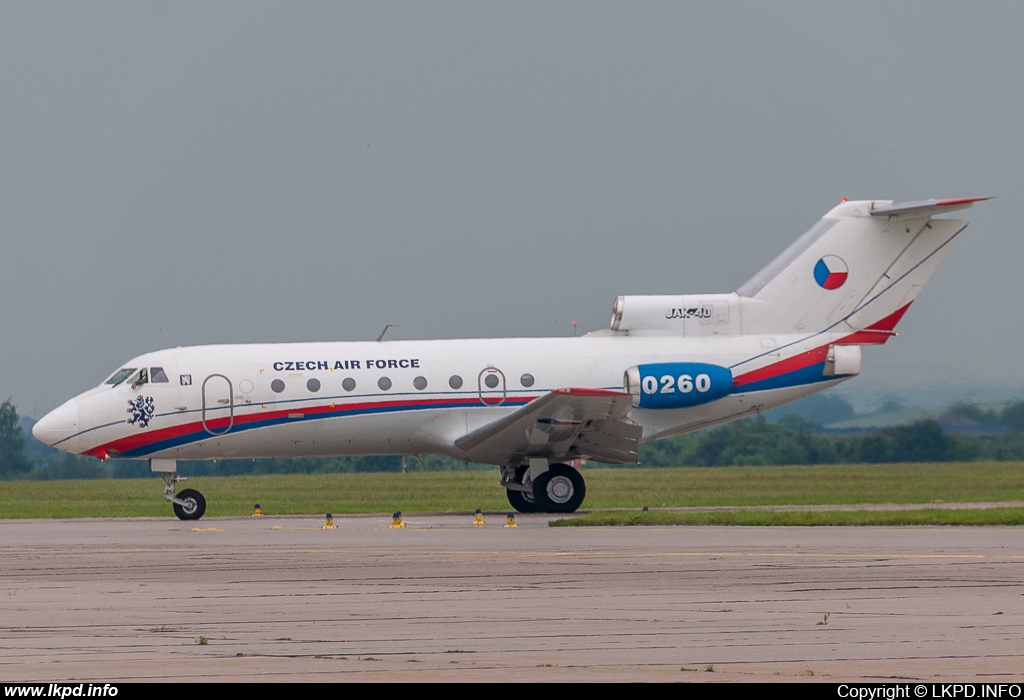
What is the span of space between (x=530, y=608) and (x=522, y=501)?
14.8 metres

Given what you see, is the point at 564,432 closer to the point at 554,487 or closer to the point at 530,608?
the point at 554,487

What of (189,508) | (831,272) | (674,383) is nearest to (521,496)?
(674,383)

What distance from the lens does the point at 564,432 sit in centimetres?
2431

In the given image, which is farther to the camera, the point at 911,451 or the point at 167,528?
the point at 911,451

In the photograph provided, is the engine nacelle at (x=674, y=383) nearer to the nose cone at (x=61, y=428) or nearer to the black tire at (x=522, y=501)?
the black tire at (x=522, y=501)

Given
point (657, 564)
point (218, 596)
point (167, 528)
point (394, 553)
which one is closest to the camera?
point (218, 596)

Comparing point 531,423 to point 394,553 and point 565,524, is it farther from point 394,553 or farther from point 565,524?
point 394,553

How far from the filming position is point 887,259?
27000 millimetres

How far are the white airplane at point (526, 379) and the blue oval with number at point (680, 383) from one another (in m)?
0.03

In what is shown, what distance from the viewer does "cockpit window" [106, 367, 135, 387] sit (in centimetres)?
2598

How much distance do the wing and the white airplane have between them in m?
0.06
